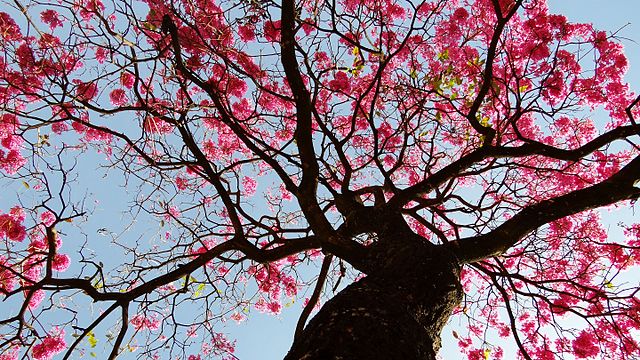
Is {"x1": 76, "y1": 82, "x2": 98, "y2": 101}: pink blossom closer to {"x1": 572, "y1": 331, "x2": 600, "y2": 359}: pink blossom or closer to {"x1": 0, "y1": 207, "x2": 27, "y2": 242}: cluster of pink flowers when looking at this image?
{"x1": 0, "y1": 207, "x2": 27, "y2": 242}: cluster of pink flowers

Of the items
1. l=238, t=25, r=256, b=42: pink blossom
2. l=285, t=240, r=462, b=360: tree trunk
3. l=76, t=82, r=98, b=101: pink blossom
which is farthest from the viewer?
l=238, t=25, r=256, b=42: pink blossom

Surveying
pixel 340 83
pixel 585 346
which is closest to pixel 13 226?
pixel 340 83

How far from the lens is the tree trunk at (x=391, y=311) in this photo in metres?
1.81

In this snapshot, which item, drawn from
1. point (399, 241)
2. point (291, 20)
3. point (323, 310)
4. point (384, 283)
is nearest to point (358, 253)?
point (399, 241)

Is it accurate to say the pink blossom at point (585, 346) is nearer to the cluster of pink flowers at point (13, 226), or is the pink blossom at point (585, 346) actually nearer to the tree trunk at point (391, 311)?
the tree trunk at point (391, 311)

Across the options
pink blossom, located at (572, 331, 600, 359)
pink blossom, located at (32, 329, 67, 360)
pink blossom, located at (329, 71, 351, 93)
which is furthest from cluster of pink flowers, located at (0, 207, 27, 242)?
pink blossom, located at (572, 331, 600, 359)

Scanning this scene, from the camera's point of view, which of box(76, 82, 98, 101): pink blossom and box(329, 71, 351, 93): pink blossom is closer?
box(76, 82, 98, 101): pink blossom

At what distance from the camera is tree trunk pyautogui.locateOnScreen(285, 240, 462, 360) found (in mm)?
1812

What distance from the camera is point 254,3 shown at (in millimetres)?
4152

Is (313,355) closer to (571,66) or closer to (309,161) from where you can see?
(309,161)

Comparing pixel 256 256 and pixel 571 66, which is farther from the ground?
pixel 571 66

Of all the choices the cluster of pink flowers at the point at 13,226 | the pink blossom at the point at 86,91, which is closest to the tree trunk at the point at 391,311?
the pink blossom at the point at 86,91

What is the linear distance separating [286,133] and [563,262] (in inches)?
184

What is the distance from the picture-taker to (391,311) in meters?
2.20
